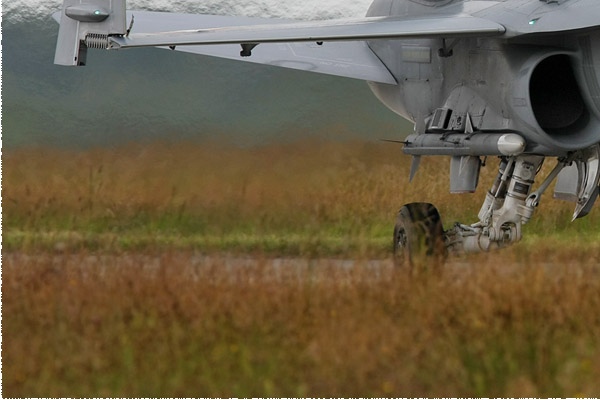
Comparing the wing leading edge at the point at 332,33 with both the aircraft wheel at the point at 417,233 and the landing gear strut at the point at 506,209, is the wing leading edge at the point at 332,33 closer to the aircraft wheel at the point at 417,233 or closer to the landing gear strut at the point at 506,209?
the landing gear strut at the point at 506,209

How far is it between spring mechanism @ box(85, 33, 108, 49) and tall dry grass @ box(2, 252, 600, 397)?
5.58 feet

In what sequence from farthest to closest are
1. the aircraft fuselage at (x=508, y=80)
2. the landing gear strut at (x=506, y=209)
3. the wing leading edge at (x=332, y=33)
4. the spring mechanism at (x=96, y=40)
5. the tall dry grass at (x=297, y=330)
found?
the landing gear strut at (x=506, y=209), the spring mechanism at (x=96, y=40), the aircraft fuselage at (x=508, y=80), the wing leading edge at (x=332, y=33), the tall dry grass at (x=297, y=330)

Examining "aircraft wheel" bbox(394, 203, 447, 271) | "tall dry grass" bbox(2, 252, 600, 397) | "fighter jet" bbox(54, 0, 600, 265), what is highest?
"fighter jet" bbox(54, 0, 600, 265)

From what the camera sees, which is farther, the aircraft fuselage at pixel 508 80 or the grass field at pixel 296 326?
the aircraft fuselage at pixel 508 80

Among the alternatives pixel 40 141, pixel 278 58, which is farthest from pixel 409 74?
pixel 40 141

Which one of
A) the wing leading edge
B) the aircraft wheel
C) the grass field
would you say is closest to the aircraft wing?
the wing leading edge

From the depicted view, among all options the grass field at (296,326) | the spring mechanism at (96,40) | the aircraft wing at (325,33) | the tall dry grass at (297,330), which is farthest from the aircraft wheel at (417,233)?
the spring mechanism at (96,40)

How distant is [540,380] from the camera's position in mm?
7359

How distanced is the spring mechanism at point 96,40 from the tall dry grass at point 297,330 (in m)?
1.70

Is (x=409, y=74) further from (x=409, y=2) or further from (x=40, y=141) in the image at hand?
(x=40, y=141)

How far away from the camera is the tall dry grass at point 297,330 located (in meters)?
7.41

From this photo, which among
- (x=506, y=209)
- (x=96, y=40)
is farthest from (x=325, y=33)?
(x=506, y=209)

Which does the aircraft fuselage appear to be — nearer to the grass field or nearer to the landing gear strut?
the landing gear strut

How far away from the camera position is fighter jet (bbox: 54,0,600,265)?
10398 millimetres
